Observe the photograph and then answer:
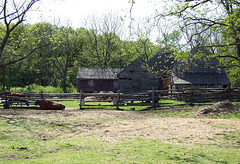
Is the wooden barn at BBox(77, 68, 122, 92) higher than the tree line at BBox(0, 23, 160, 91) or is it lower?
lower

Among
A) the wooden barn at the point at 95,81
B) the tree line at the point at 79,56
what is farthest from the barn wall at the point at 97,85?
the tree line at the point at 79,56

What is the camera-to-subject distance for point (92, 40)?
209 ft

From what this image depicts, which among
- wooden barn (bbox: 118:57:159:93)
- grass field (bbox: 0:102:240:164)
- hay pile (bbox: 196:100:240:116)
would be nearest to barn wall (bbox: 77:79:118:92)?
wooden barn (bbox: 118:57:159:93)

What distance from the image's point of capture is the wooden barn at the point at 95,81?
154 feet

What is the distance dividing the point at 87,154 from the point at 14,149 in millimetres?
2418

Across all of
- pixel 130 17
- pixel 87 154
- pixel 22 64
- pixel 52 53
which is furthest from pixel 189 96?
pixel 52 53

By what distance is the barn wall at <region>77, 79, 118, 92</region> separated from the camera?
46938mm

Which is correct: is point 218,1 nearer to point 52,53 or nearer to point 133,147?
point 133,147

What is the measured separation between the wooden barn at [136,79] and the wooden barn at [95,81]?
30.7 ft

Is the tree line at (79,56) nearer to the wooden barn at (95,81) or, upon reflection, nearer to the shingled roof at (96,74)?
the shingled roof at (96,74)

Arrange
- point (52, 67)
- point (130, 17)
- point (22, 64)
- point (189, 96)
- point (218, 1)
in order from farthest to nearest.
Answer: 1. point (52, 67)
2. point (22, 64)
3. point (189, 96)
4. point (218, 1)
5. point (130, 17)

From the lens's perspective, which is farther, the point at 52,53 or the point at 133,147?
the point at 52,53

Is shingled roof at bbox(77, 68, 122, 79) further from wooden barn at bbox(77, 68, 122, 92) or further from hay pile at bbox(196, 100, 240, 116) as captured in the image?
hay pile at bbox(196, 100, 240, 116)

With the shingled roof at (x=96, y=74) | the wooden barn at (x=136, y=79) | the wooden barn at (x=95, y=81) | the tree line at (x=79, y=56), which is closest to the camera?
the wooden barn at (x=136, y=79)
